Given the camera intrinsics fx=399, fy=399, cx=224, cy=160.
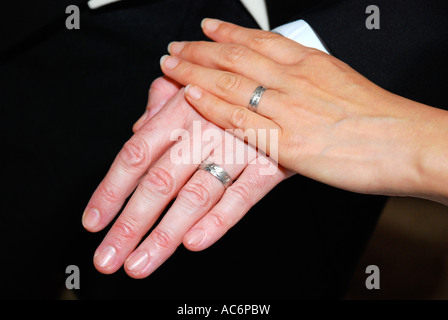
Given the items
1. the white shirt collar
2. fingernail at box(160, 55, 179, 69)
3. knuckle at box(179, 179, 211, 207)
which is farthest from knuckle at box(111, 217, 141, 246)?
the white shirt collar

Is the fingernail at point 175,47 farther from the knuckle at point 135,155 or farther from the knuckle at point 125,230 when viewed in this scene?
the knuckle at point 125,230

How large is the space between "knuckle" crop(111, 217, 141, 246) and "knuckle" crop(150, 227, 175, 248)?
0.04 meters

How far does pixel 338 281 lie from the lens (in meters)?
1.14

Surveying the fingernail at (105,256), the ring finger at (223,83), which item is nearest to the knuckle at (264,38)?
the ring finger at (223,83)

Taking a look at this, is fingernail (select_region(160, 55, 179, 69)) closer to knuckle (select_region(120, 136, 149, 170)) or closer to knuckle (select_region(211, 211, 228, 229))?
knuckle (select_region(120, 136, 149, 170))

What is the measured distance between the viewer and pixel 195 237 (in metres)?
0.80

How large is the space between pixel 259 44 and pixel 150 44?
0.92ft

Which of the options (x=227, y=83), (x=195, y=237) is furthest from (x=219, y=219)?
(x=227, y=83)

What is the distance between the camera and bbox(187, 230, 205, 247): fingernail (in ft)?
2.61

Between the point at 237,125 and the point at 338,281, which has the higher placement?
the point at 237,125
